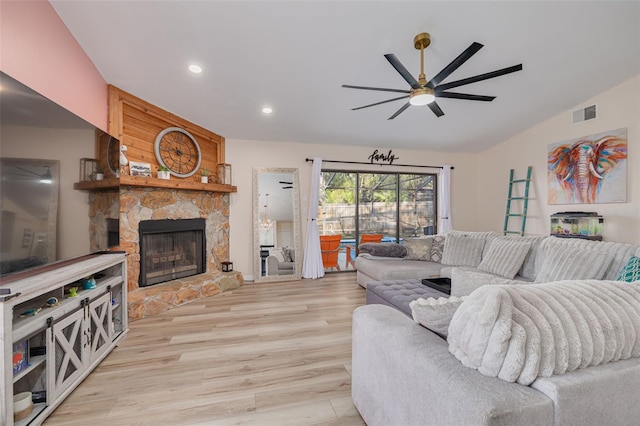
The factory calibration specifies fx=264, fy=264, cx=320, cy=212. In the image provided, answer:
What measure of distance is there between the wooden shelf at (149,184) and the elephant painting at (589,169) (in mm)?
5380

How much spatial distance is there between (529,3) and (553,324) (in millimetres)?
2832

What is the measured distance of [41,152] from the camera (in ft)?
5.50

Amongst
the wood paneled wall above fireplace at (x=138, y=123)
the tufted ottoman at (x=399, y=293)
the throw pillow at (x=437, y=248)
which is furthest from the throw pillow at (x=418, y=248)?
the wood paneled wall above fireplace at (x=138, y=123)

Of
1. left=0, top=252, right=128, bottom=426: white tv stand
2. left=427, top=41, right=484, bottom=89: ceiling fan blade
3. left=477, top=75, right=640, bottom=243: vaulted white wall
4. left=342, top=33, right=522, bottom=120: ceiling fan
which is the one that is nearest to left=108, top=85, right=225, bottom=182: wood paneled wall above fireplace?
left=0, top=252, right=128, bottom=426: white tv stand

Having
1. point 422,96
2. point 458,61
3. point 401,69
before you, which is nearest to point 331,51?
point 401,69

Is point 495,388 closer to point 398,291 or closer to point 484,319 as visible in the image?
point 484,319

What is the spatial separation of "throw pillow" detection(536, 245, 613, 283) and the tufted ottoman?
3.15 feet

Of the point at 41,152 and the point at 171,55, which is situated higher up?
the point at 171,55

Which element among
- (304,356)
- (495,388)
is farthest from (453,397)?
(304,356)

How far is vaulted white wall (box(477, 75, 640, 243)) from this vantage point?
351 centimetres

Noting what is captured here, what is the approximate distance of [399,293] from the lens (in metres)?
2.53

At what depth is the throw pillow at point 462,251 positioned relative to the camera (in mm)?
3553

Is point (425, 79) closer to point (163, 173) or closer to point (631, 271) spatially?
point (631, 271)

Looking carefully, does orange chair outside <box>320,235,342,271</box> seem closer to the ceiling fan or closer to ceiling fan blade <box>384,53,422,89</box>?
the ceiling fan
